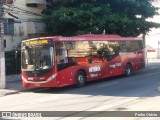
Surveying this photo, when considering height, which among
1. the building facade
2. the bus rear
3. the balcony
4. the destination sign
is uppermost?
→ the balcony

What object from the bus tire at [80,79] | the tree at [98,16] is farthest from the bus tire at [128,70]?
the bus tire at [80,79]

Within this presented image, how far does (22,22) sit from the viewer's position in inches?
1251

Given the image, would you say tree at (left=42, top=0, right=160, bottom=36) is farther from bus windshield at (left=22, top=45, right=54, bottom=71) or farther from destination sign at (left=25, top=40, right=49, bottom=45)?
bus windshield at (left=22, top=45, right=54, bottom=71)

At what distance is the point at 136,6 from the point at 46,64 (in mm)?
15465

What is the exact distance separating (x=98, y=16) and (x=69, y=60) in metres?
10.7

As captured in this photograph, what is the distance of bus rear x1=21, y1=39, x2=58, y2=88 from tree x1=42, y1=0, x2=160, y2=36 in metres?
9.66

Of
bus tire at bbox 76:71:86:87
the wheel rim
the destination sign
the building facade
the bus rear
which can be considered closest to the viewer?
the bus rear

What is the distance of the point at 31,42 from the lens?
1903 centimetres

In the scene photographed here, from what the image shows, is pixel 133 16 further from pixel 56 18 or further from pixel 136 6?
pixel 56 18

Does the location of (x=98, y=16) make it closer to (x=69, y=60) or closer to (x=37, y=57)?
(x=69, y=60)

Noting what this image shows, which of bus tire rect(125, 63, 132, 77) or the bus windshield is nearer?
the bus windshield

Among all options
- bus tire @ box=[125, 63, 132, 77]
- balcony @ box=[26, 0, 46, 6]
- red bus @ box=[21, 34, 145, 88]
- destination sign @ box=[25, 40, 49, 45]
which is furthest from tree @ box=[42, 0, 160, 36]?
destination sign @ box=[25, 40, 49, 45]

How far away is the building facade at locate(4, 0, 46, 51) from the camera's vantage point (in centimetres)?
3053

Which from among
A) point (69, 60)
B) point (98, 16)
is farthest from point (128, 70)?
point (69, 60)
